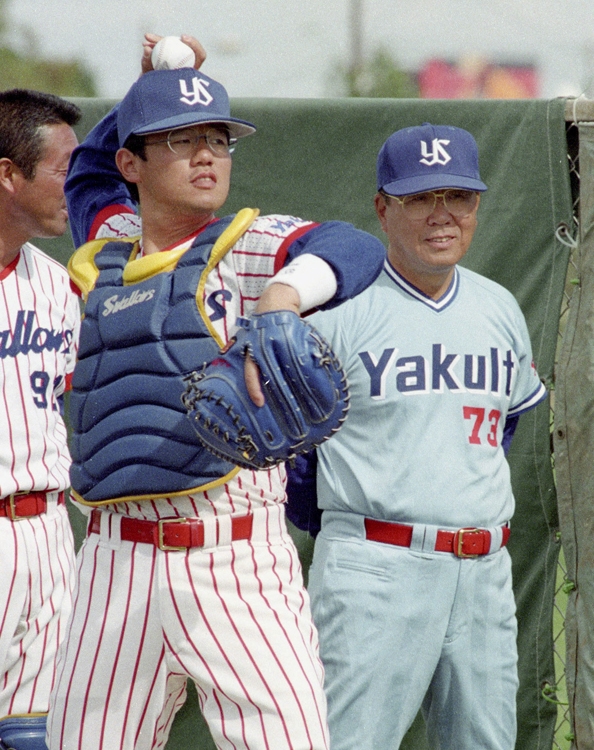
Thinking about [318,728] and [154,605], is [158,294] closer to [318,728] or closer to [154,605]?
[154,605]

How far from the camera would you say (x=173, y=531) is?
234 cm

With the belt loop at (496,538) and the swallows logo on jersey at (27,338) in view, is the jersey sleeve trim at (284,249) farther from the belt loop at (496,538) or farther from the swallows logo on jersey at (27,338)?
the swallows logo on jersey at (27,338)

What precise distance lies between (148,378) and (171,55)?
0.73m

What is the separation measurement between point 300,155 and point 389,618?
168cm

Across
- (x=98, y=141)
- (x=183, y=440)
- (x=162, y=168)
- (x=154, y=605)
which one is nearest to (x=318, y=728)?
(x=154, y=605)

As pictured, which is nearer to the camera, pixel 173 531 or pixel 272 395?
pixel 272 395

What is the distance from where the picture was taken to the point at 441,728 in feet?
10.0

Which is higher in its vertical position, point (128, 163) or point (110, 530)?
point (128, 163)

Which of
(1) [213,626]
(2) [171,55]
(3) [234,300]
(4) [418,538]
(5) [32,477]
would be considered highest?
(2) [171,55]

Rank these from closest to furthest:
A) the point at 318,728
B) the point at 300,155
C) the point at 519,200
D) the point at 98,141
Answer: the point at 318,728, the point at 98,141, the point at 519,200, the point at 300,155

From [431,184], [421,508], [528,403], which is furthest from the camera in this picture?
[528,403]

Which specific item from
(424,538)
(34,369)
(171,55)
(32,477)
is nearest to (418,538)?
(424,538)

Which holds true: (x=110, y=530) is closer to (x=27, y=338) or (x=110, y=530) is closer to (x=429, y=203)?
(x=27, y=338)

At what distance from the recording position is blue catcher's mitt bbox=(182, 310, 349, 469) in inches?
80.4
